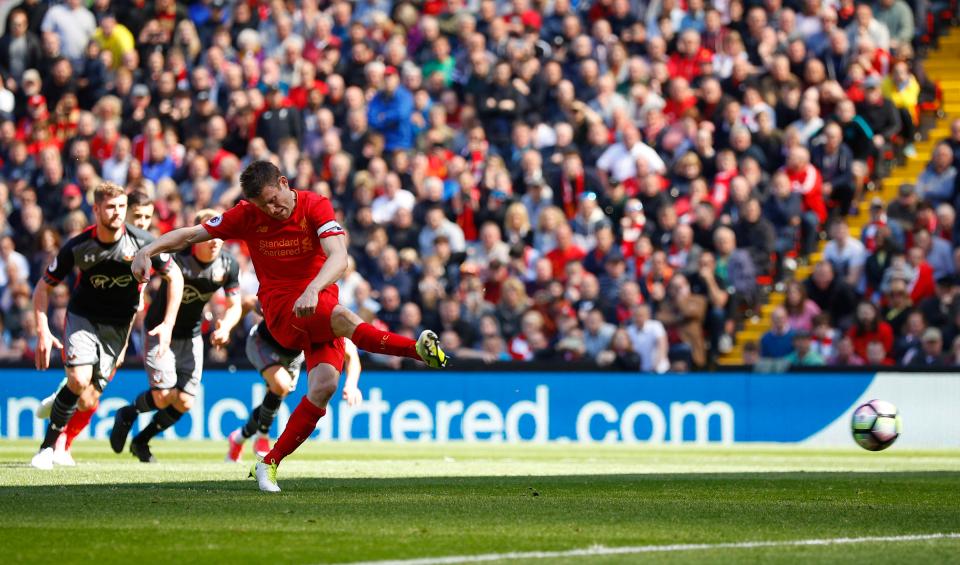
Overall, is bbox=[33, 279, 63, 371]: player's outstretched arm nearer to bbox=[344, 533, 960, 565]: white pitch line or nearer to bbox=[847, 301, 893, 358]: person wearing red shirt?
bbox=[344, 533, 960, 565]: white pitch line

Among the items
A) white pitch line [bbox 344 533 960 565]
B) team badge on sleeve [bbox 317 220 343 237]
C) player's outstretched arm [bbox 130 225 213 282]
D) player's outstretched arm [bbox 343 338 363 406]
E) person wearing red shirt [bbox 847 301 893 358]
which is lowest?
person wearing red shirt [bbox 847 301 893 358]

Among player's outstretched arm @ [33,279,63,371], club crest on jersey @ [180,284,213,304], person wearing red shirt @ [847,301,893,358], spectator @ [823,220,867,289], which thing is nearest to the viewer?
player's outstretched arm @ [33,279,63,371]

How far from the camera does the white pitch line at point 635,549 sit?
726 centimetres

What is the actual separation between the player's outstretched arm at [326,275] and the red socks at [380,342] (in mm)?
493

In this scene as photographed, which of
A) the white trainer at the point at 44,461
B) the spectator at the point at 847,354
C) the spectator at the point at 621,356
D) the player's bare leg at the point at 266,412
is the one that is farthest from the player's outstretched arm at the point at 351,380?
the spectator at the point at 847,354

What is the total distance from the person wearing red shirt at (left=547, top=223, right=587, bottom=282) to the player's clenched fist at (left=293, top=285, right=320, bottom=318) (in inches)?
492

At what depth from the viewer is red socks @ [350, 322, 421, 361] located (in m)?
10.9

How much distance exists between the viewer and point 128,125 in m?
25.7

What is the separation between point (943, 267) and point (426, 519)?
13811 millimetres

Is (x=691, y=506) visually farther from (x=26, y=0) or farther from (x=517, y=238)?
(x=26, y=0)

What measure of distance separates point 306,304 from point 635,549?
121 inches

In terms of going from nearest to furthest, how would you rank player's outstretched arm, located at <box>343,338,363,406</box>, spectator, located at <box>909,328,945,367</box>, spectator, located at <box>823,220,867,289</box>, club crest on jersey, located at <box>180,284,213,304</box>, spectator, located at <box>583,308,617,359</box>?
player's outstretched arm, located at <box>343,338,363,406</box> → club crest on jersey, located at <box>180,284,213,304</box> → spectator, located at <box>909,328,945,367</box> → spectator, located at <box>823,220,867,289</box> → spectator, located at <box>583,308,617,359</box>

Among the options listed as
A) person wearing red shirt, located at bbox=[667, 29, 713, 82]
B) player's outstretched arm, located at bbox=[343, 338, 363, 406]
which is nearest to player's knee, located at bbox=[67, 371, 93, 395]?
player's outstretched arm, located at bbox=[343, 338, 363, 406]

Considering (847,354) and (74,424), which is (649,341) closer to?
(847,354)
